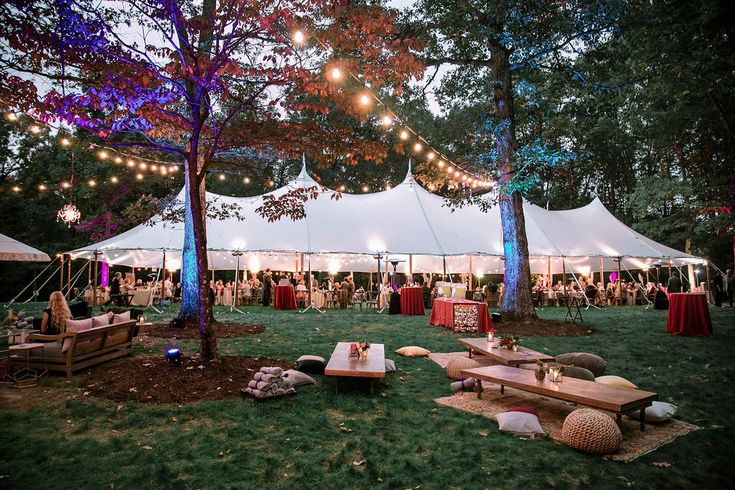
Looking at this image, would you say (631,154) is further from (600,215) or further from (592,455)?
(592,455)

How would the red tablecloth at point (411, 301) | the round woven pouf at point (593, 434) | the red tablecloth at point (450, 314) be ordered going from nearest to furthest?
1. the round woven pouf at point (593, 434)
2. the red tablecloth at point (450, 314)
3. the red tablecloth at point (411, 301)

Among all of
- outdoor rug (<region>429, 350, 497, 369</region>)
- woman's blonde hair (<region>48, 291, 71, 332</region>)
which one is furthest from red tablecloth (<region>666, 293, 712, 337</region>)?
woman's blonde hair (<region>48, 291, 71, 332</region>)

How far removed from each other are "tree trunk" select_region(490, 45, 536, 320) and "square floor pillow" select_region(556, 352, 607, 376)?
4790 mm

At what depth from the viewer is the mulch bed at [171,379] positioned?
4.18 meters

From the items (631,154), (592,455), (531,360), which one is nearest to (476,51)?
(531,360)

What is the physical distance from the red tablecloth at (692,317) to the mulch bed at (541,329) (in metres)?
1.63

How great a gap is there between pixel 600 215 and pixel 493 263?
4.92 m

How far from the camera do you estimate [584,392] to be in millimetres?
3385

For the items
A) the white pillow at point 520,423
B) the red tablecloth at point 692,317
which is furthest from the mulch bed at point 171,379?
the red tablecloth at point 692,317

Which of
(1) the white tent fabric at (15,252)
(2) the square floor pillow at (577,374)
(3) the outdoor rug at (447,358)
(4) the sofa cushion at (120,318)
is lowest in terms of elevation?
(3) the outdoor rug at (447,358)

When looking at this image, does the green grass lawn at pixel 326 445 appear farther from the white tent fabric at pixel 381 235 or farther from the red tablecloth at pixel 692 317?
the white tent fabric at pixel 381 235

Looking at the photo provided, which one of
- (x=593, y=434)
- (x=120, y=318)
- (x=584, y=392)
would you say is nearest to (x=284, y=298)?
(x=120, y=318)

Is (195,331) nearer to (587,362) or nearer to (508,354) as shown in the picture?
(508,354)

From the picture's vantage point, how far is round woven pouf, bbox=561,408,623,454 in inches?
114
